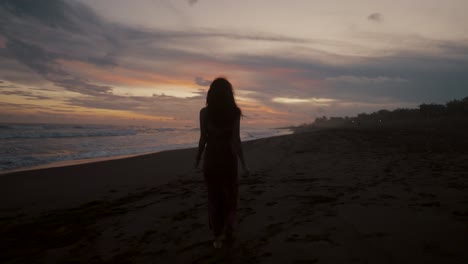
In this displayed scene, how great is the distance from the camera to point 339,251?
3096 mm

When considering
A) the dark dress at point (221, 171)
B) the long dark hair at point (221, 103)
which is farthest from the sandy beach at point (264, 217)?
the long dark hair at point (221, 103)

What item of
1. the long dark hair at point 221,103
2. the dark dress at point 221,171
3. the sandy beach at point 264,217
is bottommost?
the sandy beach at point 264,217

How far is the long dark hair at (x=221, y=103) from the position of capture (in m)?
3.67

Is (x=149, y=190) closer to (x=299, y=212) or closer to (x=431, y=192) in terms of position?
(x=299, y=212)

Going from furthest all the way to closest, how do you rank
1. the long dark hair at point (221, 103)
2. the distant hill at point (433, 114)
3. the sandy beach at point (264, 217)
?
1. the distant hill at point (433, 114)
2. the long dark hair at point (221, 103)
3. the sandy beach at point (264, 217)

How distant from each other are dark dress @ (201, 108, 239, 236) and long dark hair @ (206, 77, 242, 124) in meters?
0.07

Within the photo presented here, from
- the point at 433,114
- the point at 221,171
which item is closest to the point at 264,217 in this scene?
the point at 221,171

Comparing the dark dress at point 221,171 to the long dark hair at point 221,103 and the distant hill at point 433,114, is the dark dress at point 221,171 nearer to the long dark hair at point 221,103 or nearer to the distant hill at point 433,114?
the long dark hair at point 221,103

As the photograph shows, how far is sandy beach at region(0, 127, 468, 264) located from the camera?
3217mm

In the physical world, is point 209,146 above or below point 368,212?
above

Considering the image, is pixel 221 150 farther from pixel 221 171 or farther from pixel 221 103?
pixel 221 103

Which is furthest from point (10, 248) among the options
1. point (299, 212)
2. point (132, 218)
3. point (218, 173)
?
point (299, 212)

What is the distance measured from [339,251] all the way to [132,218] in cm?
323

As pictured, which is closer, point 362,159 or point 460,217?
point 460,217
